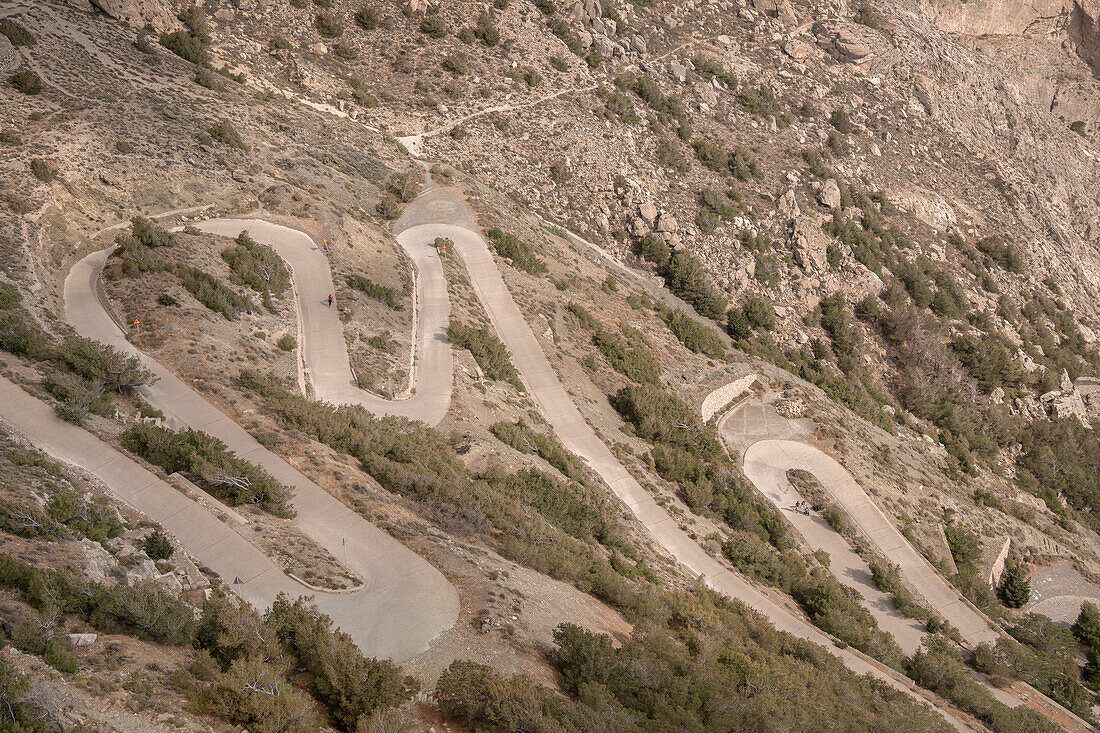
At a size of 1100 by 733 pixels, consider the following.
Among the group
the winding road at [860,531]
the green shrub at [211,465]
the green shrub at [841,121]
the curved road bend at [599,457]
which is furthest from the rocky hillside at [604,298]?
the green shrub at [841,121]

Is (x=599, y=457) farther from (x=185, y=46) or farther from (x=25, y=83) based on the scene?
(x=185, y=46)

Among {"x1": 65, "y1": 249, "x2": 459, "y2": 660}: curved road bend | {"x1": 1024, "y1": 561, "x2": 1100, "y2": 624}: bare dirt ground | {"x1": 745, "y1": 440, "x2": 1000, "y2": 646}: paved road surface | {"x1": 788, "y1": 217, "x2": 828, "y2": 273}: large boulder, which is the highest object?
{"x1": 788, "y1": 217, "x2": 828, "y2": 273}: large boulder

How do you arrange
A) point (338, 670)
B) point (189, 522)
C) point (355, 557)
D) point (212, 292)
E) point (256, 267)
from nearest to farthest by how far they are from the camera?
1. point (338, 670)
2. point (189, 522)
3. point (355, 557)
4. point (212, 292)
5. point (256, 267)

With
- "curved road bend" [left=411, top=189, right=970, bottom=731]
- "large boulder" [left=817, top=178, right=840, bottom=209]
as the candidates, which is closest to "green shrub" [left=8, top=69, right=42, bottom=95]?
"curved road bend" [left=411, top=189, right=970, bottom=731]

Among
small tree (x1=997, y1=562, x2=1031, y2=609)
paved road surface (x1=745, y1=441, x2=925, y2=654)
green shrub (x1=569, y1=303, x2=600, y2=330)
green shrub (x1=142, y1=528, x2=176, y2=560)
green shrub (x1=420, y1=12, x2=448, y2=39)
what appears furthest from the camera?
green shrub (x1=420, y1=12, x2=448, y2=39)

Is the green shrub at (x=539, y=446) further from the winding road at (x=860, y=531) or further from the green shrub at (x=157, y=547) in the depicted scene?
the green shrub at (x=157, y=547)

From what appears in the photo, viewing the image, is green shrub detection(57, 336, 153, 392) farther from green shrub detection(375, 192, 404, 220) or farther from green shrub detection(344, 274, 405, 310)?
green shrub detection(375, 192, 404, 220)

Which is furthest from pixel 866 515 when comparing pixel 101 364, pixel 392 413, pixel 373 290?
pixel 101 364

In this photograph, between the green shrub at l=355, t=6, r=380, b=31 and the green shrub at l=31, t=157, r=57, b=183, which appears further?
the green shrub at l=355, t=6, r=380, b=31
